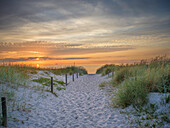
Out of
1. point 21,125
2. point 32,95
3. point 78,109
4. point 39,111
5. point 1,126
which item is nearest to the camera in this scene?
point 1,126

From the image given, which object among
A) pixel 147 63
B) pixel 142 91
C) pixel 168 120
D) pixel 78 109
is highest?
pixel 147 63

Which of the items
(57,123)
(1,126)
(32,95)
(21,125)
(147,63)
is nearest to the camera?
(1,126)

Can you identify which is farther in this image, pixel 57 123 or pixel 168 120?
pixel 57 123

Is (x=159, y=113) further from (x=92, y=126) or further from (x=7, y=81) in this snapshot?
(x=7, y=81)

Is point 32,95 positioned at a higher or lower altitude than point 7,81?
lower

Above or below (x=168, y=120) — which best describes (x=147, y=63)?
above

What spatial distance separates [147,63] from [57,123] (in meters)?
7.37

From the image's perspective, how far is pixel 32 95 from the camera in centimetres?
820

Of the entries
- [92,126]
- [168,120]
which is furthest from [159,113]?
[92,126]

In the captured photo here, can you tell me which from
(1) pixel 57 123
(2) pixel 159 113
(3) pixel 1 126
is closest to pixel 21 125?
(3) pixel 1 126

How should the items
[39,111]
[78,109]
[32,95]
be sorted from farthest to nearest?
[32,95], [78,109], [39,111]

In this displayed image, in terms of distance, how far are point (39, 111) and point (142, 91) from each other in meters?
4.77

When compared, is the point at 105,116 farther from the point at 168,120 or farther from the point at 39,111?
the point at 39,111

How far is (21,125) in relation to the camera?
198 inches
